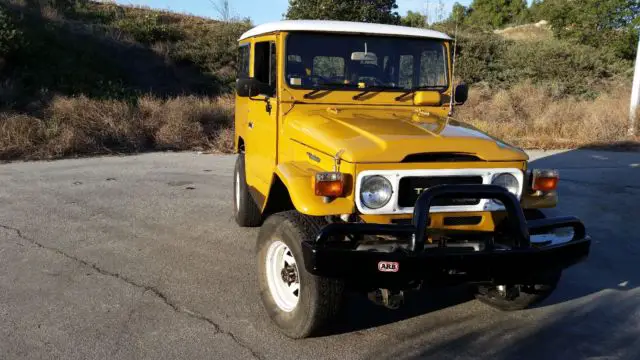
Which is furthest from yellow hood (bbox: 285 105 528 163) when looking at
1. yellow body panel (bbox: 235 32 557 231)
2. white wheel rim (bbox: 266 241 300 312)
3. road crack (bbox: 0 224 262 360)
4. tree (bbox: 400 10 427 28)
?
tree (bbox: 400 10 427 28)

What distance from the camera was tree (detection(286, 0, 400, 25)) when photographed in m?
25.3

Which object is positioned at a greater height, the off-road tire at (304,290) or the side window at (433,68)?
the side window at (433,68)

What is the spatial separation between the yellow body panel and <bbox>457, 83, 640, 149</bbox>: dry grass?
1019 centimetres

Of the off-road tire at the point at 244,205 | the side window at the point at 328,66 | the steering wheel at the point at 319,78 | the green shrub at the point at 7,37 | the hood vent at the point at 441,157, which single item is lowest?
the off-road tire at the point at 244,205

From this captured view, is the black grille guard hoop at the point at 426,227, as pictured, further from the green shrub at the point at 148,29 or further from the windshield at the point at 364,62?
the green shrub at the point at 148,29

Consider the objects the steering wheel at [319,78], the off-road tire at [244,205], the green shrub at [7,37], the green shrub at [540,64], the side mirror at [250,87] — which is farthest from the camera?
the green shrub at [540,64]

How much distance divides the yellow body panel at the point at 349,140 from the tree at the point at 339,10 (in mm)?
20764

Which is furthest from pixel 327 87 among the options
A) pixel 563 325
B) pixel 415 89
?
pixel 563 325

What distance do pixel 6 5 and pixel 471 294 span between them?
22.4m

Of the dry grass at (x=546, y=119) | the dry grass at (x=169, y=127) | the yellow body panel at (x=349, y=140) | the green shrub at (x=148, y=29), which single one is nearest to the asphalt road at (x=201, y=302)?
the yellow body panel at (x=349, y=140)

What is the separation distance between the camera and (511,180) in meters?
3.80

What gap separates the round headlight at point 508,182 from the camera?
149 inches

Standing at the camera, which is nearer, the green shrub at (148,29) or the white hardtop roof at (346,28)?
the white hardtop roof at (346,28)

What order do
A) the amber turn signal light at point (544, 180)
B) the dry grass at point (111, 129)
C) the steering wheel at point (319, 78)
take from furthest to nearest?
1. the dry grass at point (111, 129)
2. the steering wheel at point (319, 78)
3. the amber turn signal light at point (544, 180)
